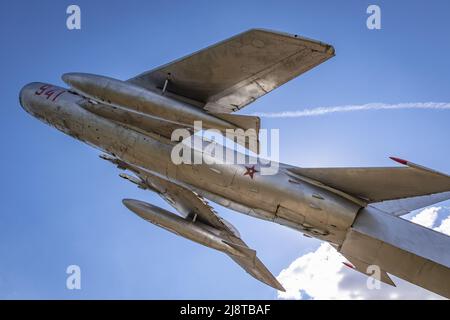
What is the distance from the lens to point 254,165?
37.1 ft

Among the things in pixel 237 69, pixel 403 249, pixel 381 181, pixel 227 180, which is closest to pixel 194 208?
pixel 227 180

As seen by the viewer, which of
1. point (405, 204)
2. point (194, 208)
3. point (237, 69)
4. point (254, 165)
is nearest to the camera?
point (237, 69)

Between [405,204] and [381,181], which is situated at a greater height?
[381,181]

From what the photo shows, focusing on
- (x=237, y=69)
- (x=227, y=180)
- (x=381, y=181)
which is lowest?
(x=381, y=181)

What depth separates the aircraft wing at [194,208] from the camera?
45.4 feet

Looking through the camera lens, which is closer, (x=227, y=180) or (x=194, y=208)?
(x=227, y=180)

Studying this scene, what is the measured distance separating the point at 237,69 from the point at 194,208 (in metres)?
5.32

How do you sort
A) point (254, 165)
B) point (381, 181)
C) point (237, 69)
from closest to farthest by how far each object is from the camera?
point (381, 181) → point (237, 69) → point (254, 165)

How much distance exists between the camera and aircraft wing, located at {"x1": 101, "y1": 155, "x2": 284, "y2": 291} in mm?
13836

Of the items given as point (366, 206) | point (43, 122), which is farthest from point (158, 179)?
point (366, 206)

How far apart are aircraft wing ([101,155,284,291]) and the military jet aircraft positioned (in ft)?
4.54

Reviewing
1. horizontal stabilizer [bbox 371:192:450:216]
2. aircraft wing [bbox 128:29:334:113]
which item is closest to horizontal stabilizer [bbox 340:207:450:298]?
horizontal stabilizer [bbox 371:192:450:216]

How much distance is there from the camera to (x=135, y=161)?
12188 millimetres

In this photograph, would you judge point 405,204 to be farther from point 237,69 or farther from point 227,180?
point 237,69
